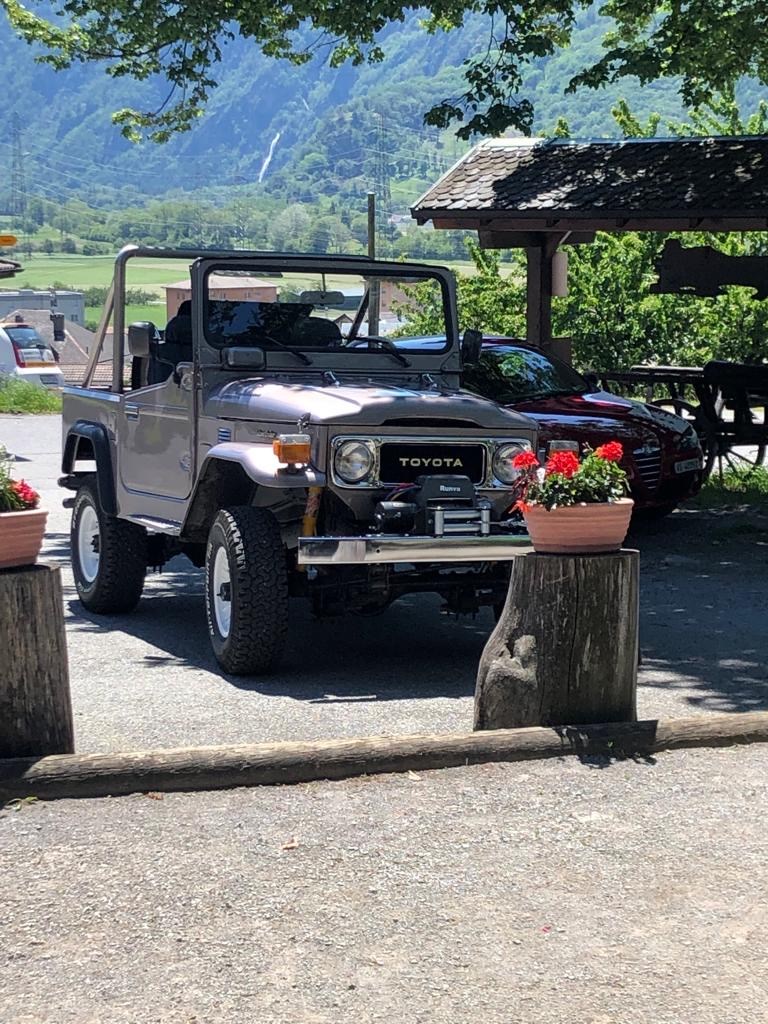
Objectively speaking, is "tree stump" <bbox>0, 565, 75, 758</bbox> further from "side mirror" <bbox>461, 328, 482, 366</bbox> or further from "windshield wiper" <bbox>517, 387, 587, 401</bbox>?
"windshield wiper" <bbox>517, 387, 587, 401</bbox>

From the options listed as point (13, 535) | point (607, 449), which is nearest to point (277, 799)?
point (13, 535)

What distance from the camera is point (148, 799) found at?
5.12 metres

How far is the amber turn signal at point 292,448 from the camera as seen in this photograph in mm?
7098

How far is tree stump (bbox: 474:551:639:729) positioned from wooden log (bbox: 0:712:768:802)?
0.13m

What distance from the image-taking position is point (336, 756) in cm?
535

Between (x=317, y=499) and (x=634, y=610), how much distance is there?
1.97m

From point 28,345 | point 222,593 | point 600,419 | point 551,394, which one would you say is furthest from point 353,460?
point 28,345

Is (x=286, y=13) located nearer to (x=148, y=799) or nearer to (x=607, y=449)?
(x=607, y=449)

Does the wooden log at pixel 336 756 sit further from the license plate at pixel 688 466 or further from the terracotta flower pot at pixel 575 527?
the license plate at pixel 688 466

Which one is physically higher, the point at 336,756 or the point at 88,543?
the point at 336,756

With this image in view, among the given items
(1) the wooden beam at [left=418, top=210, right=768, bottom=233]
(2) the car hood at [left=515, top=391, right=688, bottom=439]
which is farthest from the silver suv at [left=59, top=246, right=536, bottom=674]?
(1) the wooden beam at [left=418, top=210, right=768, bottom=233]

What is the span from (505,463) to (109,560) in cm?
280

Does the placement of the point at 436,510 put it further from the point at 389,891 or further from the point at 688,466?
the point at 688,466

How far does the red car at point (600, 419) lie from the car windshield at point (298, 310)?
11.8 ft
